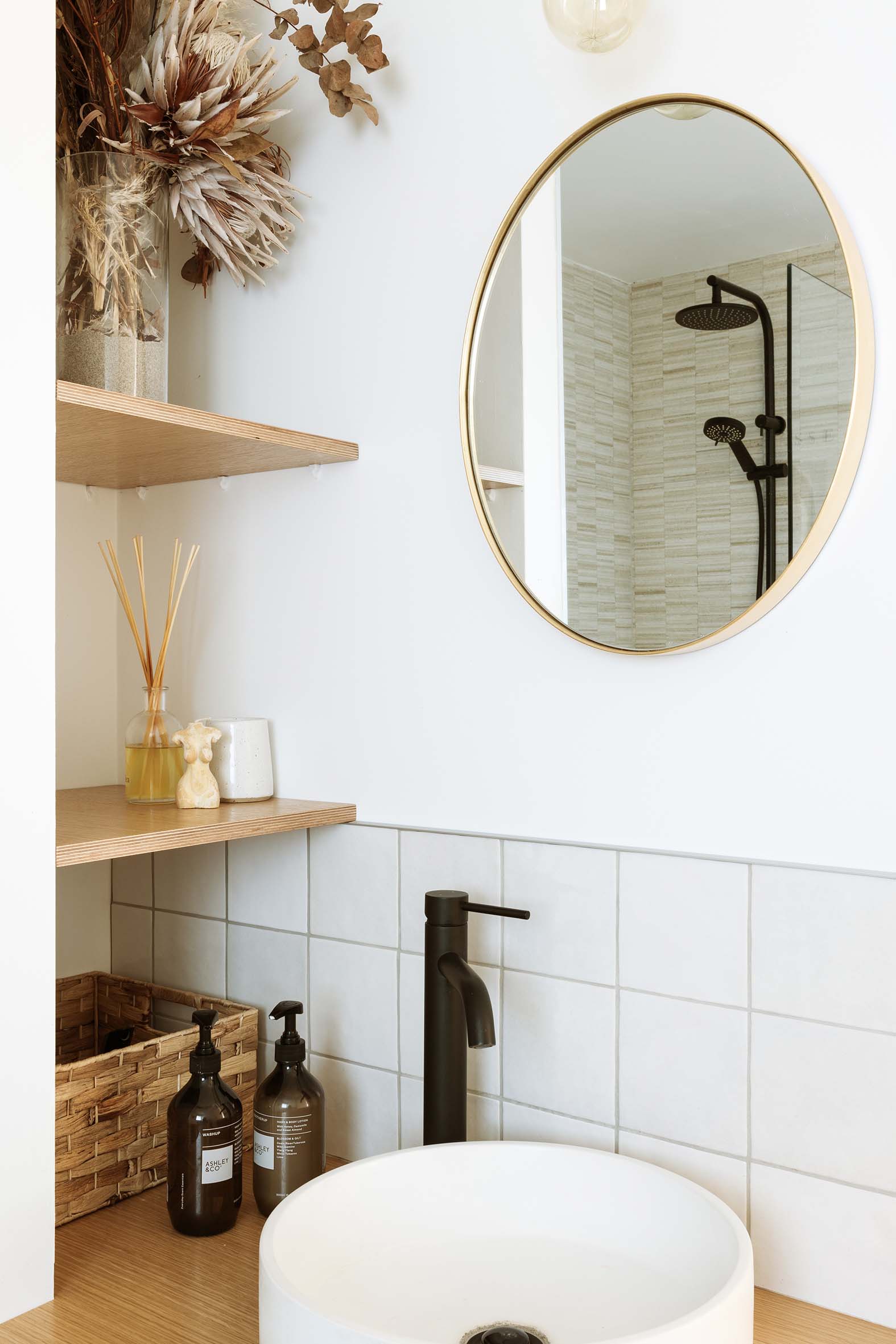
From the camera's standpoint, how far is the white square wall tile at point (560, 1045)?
3.85 feet

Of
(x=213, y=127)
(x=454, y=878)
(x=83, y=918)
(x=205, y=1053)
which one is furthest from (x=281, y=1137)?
(x=213, y=127)

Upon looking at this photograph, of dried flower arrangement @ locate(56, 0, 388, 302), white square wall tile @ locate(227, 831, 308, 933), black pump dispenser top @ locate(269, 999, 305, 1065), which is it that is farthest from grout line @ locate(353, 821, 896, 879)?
dried flower arrangement @ locate(56, 0, 388, 302)

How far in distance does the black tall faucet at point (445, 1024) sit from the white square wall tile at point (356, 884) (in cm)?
18

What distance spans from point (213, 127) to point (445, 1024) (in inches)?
38.6

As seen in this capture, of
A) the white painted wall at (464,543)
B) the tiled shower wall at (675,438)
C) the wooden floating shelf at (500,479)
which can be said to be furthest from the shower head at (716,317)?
the wooden floating shelf at (500,479)

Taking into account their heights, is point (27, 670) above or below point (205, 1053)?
above

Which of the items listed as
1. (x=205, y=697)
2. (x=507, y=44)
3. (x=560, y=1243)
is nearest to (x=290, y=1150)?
(x=560, y=1243)

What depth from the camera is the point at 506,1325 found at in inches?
36.7

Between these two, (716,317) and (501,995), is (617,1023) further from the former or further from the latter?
(716,317)

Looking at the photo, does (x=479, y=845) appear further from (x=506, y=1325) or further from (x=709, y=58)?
(x=709, y=58)

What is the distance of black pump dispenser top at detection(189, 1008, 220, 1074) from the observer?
120cm

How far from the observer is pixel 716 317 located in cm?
109

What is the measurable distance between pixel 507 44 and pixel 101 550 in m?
0.84

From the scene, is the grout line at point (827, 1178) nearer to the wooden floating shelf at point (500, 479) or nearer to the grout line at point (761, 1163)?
the grout line at point (761, 1163)
